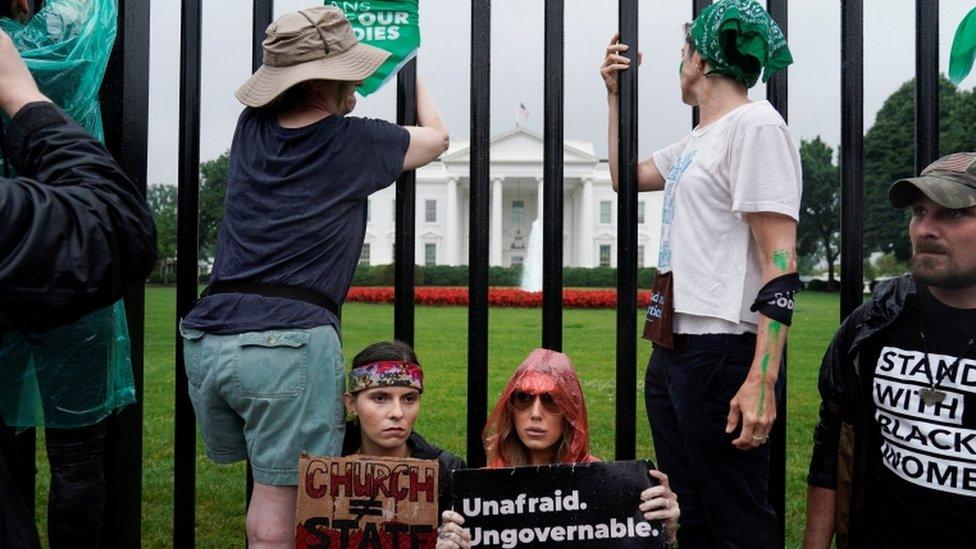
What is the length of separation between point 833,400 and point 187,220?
76.0 inches

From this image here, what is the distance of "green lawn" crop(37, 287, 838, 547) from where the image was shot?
4.16m

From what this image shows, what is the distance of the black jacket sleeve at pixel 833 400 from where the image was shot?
228cm

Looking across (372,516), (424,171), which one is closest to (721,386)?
(372,516)

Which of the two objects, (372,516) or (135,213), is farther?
(372,516)

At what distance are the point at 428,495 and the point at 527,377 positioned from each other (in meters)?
0.46

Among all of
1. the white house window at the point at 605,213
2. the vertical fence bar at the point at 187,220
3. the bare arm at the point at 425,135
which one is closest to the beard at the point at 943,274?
the bare arm at the point at 425,135

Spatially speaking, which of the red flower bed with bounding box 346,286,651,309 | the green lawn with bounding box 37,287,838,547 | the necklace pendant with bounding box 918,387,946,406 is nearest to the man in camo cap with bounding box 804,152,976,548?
the necklace pendant with bounding box 918,387,946,406

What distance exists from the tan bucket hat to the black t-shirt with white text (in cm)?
153

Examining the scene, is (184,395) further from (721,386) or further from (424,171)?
(424,171)

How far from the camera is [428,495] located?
82.7 inches

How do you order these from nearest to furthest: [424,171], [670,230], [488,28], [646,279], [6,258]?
[6,258] < [670,230] < [488,28] < [646,279] < [424,171]

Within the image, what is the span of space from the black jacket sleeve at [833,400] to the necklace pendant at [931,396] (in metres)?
0.19

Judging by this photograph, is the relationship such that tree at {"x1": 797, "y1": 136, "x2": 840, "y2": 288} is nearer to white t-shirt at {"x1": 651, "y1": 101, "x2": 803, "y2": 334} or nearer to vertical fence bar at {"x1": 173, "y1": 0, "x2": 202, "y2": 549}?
white t-shirt at {"x1": 651, "y1": 101, "x2": 803, "y2": 334}

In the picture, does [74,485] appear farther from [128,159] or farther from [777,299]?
[777,299]
